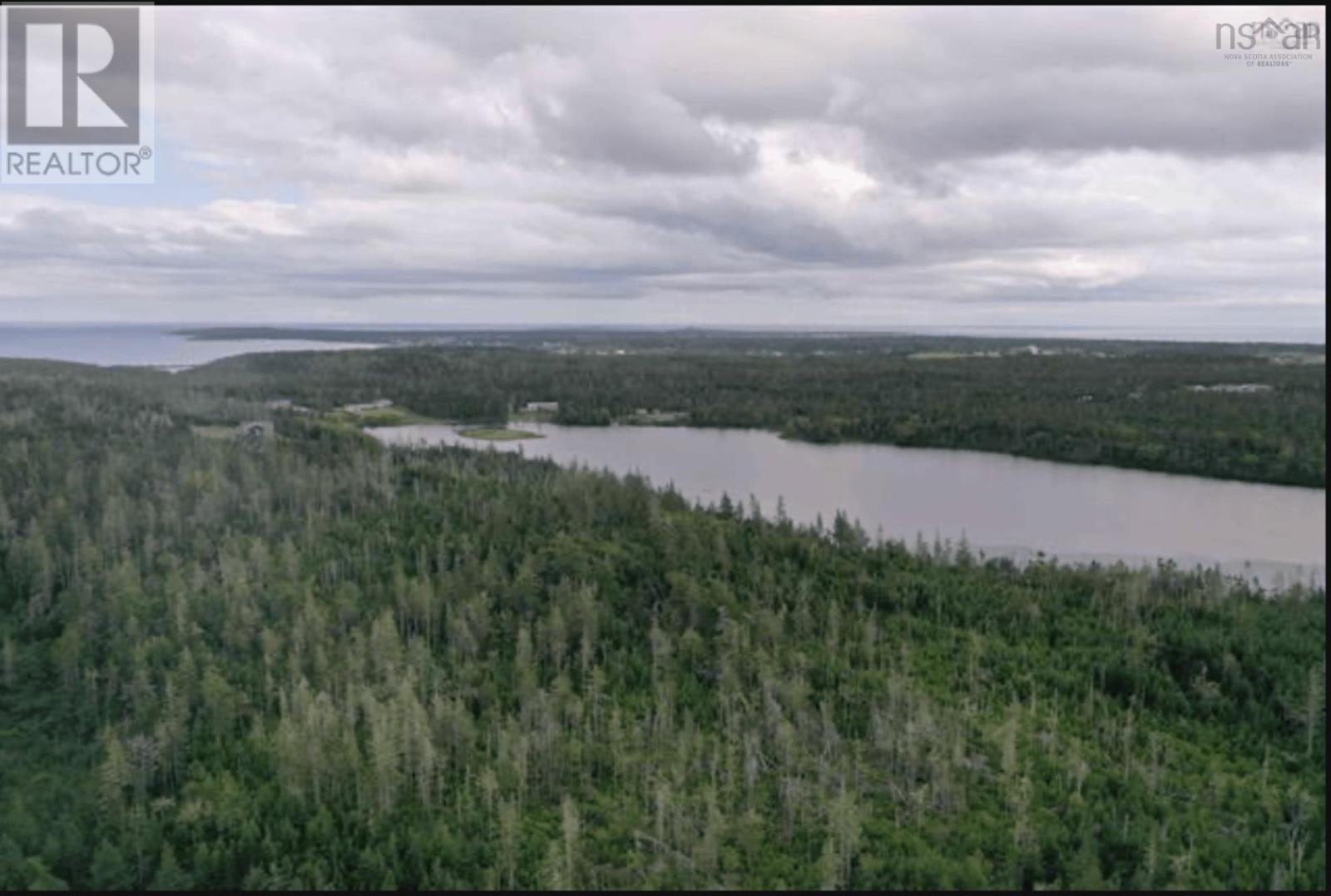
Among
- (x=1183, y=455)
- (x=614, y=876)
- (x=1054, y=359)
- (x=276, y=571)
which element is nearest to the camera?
(x=614, y=876)

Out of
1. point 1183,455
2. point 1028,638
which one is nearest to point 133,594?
point 1028,638

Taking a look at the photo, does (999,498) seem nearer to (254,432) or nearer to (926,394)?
(926,394)

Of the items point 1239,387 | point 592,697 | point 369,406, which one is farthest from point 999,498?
point 369,406

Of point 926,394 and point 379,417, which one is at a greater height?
point 926,394

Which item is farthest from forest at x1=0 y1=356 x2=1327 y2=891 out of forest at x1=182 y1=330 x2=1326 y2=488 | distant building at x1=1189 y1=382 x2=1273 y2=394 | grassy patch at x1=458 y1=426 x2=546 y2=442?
distant building at x1=1189 y1=382 x2=1273 y2=394

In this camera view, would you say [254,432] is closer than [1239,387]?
Yes

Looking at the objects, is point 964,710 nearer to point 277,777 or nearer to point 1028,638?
point 1028,638
